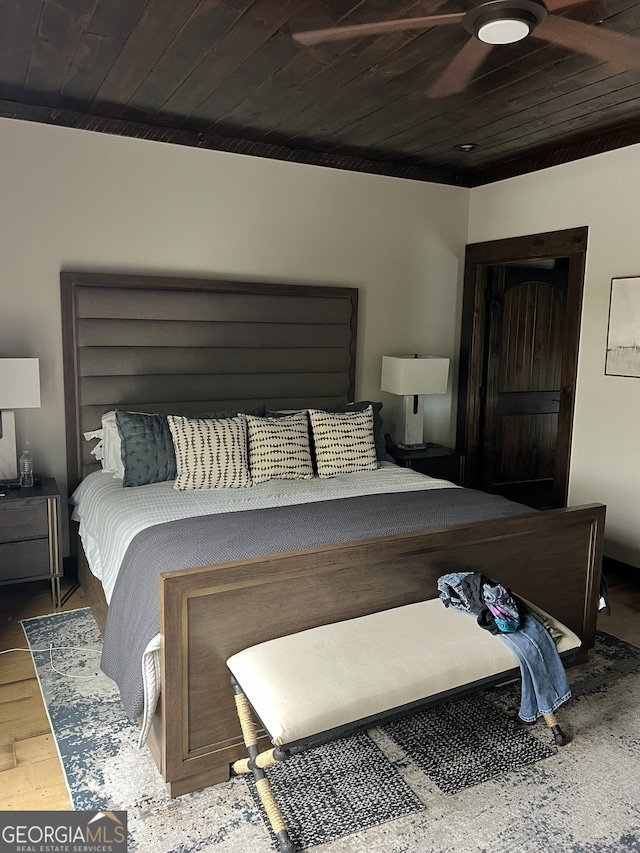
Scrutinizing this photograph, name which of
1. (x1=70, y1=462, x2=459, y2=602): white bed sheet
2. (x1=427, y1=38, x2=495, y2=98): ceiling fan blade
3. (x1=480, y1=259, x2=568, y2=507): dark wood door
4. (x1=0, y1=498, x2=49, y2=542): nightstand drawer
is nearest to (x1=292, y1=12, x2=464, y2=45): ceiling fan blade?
(x1=427, y1=38, x2=495, y2=98): ceiling fan blade

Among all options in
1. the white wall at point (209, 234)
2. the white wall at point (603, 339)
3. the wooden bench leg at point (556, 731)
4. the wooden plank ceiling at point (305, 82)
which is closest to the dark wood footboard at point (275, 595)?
the wooden bench leg at point (556, 731)

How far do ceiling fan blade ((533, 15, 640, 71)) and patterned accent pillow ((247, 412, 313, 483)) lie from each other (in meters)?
2.11

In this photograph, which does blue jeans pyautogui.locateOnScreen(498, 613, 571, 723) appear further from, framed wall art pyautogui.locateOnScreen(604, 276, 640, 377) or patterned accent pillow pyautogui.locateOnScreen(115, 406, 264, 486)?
framed wall art pyautogui.locateOnScreen(604, 276, 640, 377)

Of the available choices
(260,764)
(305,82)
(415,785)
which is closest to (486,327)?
(305,82)

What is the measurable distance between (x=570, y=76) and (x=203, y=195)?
6.79 feet

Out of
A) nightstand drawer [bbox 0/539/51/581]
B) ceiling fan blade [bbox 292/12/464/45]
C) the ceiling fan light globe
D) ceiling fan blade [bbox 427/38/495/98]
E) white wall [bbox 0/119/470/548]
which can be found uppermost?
ceiling fan blade [bbox 427/38/495/98]

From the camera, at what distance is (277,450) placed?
3516 mm

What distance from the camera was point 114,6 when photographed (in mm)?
2330

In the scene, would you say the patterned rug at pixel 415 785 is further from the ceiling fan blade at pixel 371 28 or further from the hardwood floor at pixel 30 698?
the ceiling fan blade at pixel 371 28

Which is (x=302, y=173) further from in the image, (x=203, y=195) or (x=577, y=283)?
(x=577, y=283)

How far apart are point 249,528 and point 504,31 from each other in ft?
6.75

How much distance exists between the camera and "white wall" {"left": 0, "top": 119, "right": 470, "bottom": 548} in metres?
3.53

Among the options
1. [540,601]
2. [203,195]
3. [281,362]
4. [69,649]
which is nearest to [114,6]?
[203,195]

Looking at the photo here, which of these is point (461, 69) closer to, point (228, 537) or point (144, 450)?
point (228, 537)
